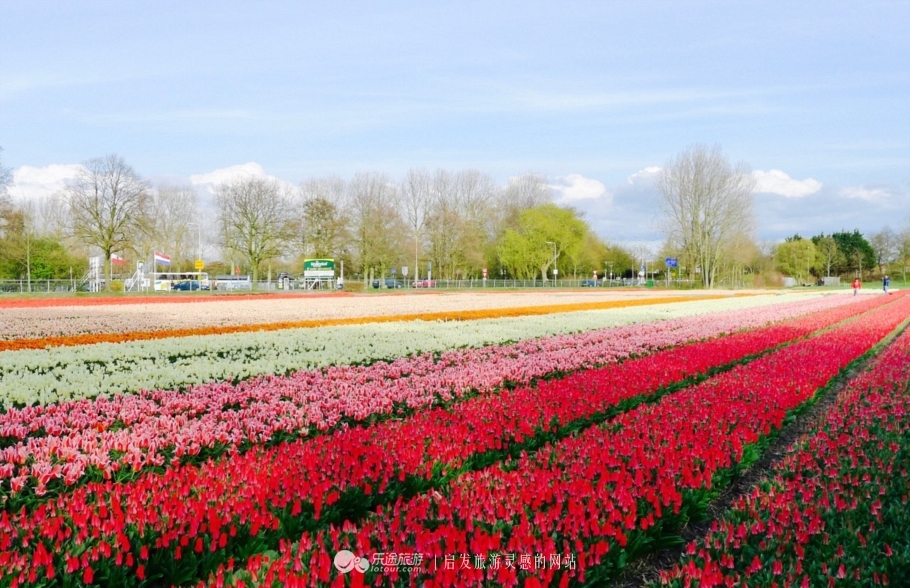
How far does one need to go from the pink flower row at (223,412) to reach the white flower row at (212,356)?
0.66 m

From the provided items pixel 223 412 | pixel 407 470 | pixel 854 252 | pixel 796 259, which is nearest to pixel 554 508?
pixel 407 470

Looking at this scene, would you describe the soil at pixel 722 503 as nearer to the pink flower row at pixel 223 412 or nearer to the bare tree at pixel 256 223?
the pink flower row at pixel 223 412

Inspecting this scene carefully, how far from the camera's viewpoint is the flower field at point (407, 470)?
11.4 ft

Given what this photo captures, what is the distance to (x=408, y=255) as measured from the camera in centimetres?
7638

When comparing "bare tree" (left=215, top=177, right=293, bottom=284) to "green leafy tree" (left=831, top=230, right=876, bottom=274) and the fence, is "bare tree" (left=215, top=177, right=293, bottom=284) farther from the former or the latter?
"green leafy tree" (left=831, top=230, right=876, bottom=274)

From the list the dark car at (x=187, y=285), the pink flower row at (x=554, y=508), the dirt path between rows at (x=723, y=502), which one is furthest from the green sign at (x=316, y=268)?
the pink flower row at (x=554, y=508)

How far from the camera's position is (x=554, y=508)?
13.4 feet

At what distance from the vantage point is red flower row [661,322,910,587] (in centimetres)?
331

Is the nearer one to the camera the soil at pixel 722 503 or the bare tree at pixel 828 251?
the soil at pixel 722 503

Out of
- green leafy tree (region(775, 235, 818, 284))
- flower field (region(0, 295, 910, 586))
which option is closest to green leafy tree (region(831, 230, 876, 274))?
green leafy tree (region(775, 235, 818, 284))

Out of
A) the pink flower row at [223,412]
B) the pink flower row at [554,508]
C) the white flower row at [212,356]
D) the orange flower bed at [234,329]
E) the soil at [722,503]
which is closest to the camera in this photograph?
the pink flower row at [554,508]

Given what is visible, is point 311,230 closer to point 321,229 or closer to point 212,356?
point 321,229

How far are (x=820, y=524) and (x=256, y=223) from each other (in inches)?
2322

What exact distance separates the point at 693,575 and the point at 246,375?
7.46m
